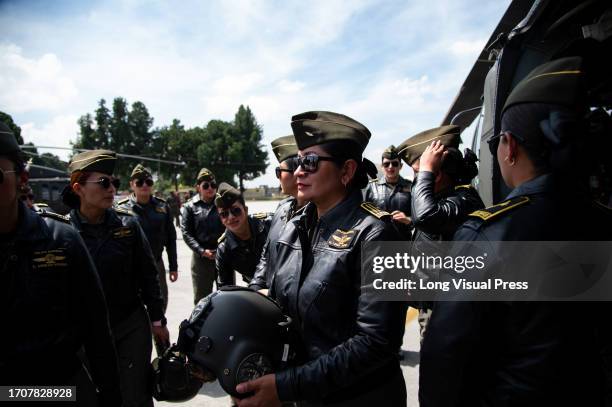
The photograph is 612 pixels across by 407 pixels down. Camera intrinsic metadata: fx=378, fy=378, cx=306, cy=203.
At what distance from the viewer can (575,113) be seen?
1.24 meters

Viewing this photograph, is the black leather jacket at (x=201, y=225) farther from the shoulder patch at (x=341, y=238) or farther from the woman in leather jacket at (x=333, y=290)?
the shoulder patch at (x=341, y=238)

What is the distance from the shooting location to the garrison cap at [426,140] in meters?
2.90

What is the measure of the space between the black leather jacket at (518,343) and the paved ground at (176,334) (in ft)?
2.06

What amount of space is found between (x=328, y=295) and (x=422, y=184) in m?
1.33

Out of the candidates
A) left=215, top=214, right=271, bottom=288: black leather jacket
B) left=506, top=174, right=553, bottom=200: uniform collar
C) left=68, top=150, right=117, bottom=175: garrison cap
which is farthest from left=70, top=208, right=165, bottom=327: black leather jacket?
left=506, top=174, right=553, bottom=200: uniform collar

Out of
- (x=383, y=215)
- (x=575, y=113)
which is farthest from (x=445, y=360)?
(x=575, y=113)

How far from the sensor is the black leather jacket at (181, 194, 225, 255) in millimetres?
5645

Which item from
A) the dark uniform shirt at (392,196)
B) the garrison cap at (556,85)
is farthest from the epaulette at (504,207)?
the dark uniform shirt at (392,196)

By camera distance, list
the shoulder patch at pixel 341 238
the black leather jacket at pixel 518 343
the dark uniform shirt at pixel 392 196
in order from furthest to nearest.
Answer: the dark uniform shirt at pixel 392 196, the shoulder patch at pixel 341 238, the black leather jacket at pixel 518 343

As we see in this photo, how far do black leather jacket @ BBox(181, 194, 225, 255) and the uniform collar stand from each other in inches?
189

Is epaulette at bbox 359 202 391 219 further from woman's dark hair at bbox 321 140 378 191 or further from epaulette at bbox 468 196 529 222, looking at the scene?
epaulette at bbox 468 196 529 222

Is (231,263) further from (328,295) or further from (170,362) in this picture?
(328,295)

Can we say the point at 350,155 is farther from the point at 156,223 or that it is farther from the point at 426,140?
the point at 156,223

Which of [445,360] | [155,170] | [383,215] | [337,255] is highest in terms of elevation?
[155,170]
